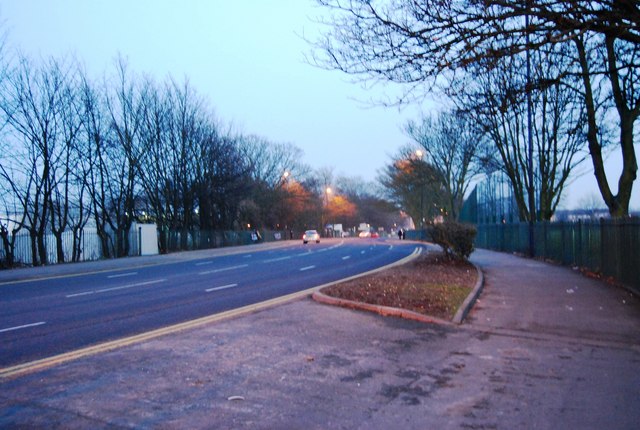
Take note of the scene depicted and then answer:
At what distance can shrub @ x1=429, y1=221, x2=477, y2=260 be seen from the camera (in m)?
20.9

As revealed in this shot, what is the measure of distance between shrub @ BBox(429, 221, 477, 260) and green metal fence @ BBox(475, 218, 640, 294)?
3630mm

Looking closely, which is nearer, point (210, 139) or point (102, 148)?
point (102, 148)

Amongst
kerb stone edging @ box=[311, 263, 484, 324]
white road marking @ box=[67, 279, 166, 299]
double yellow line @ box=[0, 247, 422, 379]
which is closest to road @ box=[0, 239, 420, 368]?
white road marking @ box=[67, 279, 166, 299]

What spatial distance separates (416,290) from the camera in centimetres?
1279

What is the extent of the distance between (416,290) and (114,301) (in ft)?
22.3

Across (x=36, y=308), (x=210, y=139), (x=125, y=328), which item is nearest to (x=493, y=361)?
(x=125, y=328)

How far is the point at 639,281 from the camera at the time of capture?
12.9 m

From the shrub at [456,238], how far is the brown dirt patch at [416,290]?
8.74 feet

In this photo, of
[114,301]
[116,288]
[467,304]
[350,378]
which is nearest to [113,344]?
[350,378]

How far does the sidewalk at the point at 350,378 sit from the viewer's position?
5.07 meters

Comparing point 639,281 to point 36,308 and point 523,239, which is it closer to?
point 36,308

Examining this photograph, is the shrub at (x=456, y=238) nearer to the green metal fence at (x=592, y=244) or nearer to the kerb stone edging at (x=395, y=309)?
the green metal fence at (x=592, y=244)

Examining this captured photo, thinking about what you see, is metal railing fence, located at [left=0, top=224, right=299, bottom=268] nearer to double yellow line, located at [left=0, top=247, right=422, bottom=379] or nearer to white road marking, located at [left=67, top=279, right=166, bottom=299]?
white road marking, located at [left=67, top=279, right=166, bottom=299]

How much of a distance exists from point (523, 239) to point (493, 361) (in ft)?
80.4
